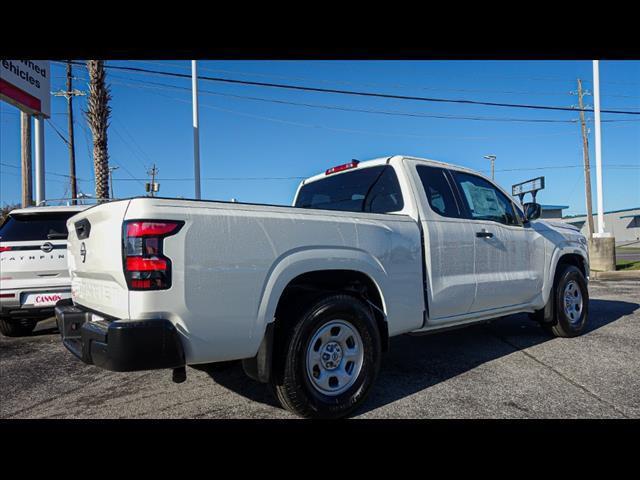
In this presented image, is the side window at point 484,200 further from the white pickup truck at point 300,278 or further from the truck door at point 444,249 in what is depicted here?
the truck door at point 444,249

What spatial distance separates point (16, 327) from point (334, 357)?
549 centimetres

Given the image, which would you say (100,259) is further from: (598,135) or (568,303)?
(598,135)

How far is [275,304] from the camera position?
2775mm

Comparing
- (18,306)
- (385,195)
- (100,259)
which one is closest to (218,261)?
(100,259)

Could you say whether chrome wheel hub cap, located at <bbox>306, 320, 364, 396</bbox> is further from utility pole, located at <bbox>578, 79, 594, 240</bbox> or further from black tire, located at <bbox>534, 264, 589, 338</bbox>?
utility pole, located at <bbox>578, 79, 594, 240</bbox>

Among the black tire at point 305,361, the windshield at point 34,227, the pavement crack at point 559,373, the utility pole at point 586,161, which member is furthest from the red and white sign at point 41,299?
the utility pole at point 586,161

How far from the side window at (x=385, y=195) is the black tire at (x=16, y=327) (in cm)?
539

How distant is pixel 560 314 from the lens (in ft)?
17.1

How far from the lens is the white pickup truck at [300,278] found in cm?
240

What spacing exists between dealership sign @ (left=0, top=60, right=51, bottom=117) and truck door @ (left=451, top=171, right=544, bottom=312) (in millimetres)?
10346

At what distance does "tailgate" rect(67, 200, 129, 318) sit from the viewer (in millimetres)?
2488
